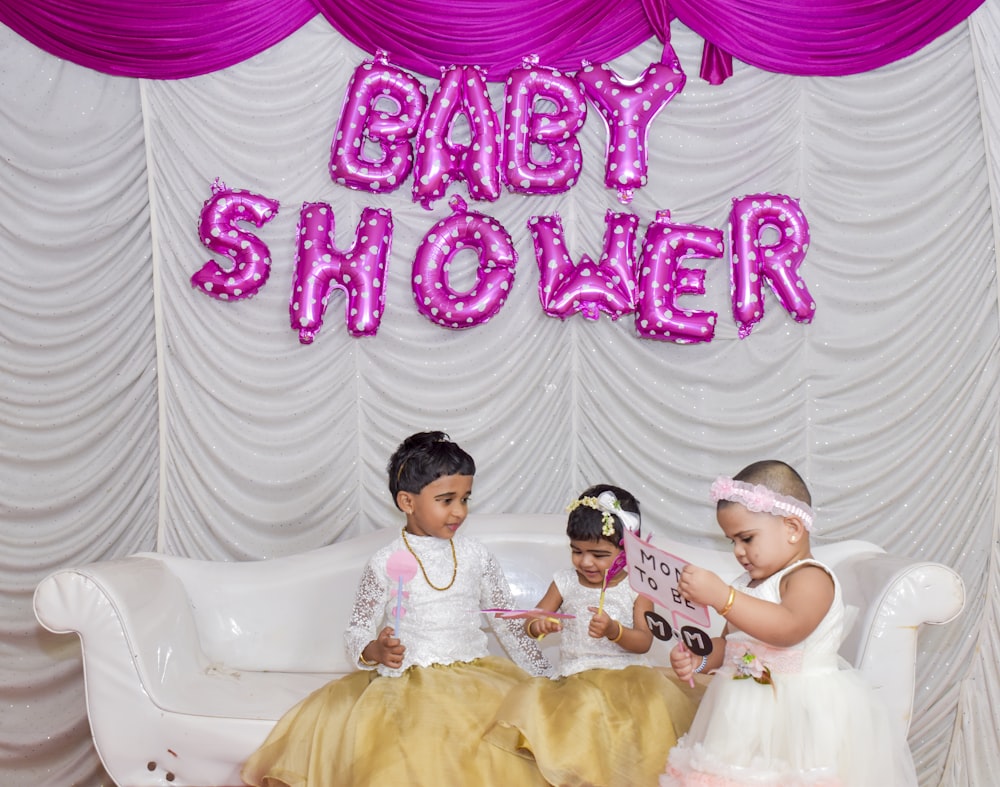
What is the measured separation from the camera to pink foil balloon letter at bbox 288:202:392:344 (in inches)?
167

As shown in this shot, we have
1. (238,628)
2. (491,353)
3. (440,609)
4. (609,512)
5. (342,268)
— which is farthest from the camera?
(491,353)

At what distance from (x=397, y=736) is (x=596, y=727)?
0.52 meters

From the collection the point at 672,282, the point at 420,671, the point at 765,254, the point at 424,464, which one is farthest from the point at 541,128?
the point at 420,671

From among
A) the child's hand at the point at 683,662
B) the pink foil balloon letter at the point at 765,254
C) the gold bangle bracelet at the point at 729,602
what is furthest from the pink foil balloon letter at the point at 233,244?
the gold bangle bracelet at the point at 729,602

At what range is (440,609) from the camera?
332 cm

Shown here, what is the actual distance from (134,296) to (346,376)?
0.89 m

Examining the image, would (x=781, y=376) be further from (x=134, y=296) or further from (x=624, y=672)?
(x=134, y=296)

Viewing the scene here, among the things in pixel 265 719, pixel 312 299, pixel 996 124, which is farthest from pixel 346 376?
pixel 996 124

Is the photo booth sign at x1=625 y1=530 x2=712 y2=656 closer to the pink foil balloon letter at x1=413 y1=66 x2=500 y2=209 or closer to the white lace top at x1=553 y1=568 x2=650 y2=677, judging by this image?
the white lace top at x1=553 y1=568 x2=650 y2=677

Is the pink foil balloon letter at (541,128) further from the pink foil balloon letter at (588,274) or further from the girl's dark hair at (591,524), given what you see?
the girl's dark hair at (591,524)

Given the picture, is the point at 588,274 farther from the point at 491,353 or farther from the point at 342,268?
the point at 342,268

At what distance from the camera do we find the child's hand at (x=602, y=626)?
3000 millimetres

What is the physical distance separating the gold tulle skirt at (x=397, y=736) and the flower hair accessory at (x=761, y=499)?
0.89 metres

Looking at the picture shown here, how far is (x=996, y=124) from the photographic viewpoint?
441cm
